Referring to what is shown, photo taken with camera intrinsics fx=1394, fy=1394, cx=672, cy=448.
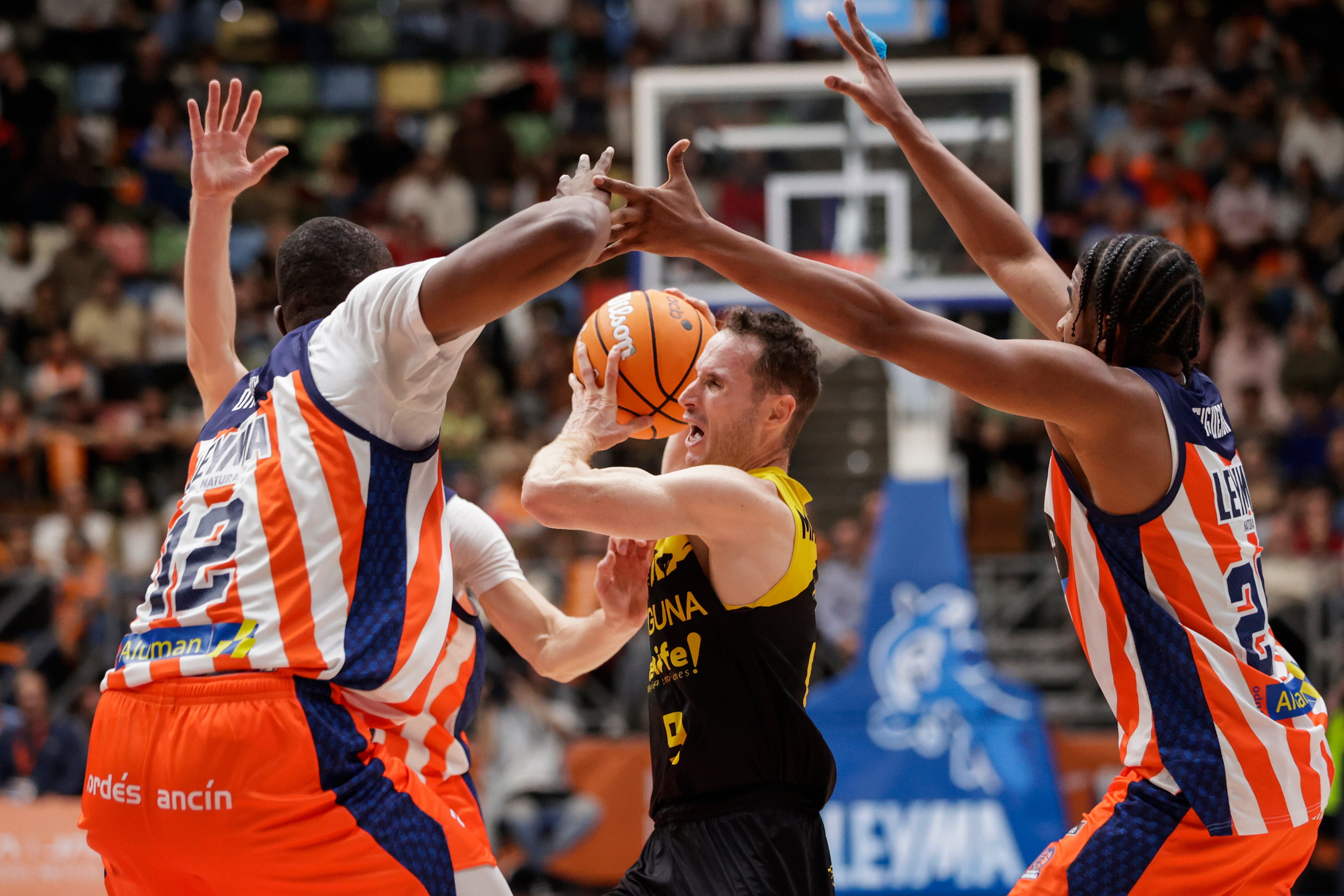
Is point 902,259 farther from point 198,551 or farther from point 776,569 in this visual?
point 198,551

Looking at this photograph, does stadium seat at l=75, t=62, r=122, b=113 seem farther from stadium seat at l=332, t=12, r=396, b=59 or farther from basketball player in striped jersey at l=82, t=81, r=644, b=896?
basketball player in striped jersey at l=82, t=81, r=644, b=896

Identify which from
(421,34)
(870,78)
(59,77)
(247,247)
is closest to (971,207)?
(870,78)

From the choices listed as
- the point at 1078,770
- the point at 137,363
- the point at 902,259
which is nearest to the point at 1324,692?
the point at 1078,770

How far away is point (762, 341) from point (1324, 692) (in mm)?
8400

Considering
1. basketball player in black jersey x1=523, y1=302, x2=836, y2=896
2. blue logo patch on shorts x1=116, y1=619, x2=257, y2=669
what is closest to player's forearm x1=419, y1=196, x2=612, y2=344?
basketball player in black jersey x1=523, y1=302, x2=836, y2=896

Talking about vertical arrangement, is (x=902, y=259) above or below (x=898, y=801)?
above

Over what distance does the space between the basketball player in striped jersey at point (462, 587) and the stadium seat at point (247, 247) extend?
11.6 m

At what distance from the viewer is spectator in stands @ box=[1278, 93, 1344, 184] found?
15.1 meters

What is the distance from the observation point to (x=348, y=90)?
59.2 ft

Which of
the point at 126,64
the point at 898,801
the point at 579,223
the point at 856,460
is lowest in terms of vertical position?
the point at 898,801

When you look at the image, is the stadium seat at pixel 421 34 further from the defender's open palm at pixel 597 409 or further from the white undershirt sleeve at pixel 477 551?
the defender's open palm at pixel 597 409

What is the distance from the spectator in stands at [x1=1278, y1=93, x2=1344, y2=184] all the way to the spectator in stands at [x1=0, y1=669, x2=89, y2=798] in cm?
1320

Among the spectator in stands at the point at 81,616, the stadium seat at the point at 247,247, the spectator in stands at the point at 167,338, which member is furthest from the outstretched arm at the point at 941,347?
the stadium seat at the point at 247,247

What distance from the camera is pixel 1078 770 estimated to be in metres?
9.91
